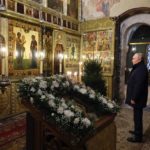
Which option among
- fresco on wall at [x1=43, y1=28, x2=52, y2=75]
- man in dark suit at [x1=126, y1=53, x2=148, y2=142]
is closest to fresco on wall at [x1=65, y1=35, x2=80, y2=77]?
fresco on wall at [x1=43, y1=28, x2=52, y2=75]

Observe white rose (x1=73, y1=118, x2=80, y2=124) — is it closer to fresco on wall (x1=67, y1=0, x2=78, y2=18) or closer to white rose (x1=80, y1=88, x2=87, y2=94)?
white rose (x1=80, y1=88, x2=87, y2=94)

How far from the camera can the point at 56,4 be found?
8367mm

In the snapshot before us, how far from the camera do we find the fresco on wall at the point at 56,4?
8020mm

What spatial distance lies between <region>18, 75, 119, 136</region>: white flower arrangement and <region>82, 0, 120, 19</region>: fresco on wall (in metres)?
6.19

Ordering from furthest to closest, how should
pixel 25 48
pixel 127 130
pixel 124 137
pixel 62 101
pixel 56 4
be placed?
pixel 56 4, pixel 25 48, pixel 127 130, pixel 124 137, pixel 62 101

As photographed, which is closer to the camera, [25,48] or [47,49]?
[25,48]

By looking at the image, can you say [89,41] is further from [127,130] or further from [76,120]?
[76,120]

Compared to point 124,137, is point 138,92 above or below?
above

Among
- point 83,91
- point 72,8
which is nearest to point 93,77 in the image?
point 83,91

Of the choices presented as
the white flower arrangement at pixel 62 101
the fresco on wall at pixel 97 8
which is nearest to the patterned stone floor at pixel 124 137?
the white flower arrangement at pixel 62 101

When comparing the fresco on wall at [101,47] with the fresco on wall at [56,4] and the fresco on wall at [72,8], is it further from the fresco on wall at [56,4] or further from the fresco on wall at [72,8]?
the fresco on wall at [56,4]

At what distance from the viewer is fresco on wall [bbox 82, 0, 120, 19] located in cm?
893

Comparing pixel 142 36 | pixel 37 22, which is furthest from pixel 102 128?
pixel 142 36

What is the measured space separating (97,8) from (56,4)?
1835 mm
